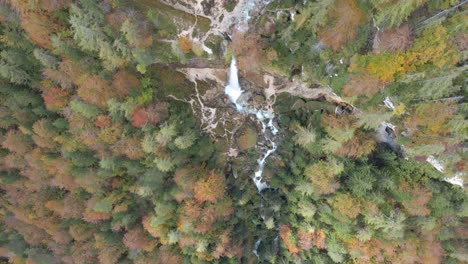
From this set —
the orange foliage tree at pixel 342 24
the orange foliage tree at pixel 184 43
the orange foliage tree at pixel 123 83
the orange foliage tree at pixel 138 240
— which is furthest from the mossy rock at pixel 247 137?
the orange foliage tree at pixel 138 240

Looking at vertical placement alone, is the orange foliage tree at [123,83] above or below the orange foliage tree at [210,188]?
above

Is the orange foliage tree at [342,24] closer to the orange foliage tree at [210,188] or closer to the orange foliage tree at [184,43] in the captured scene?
the orange foliage tree at [184,43]

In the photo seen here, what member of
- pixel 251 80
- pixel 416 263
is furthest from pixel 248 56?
pixel 416 263

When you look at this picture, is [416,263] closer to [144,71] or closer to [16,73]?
[144,71]

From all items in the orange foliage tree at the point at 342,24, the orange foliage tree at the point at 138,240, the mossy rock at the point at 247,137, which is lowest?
the orange foliage tree at the point at 138,240

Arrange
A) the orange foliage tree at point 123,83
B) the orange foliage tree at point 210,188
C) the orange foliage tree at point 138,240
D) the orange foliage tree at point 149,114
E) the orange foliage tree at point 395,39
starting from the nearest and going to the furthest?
the orange foliage tree at point 395,39
the orange foliage tree at point 123,83
the orange foliage tree at point 149,114
the orange foliage tree at point 210,188
the orange foliage tree at point 138,240

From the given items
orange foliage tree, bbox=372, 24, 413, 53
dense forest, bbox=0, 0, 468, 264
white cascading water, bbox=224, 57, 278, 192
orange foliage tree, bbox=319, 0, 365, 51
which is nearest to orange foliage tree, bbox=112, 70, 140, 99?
dense forest, bbox=0, 0, 468, 264

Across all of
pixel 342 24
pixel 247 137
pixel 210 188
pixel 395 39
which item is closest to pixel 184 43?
pixel 247 137
